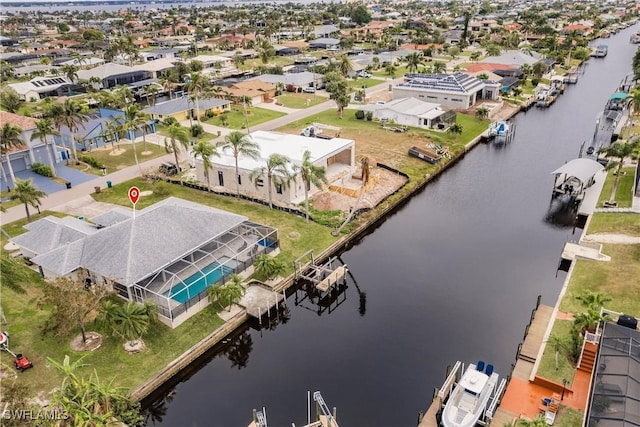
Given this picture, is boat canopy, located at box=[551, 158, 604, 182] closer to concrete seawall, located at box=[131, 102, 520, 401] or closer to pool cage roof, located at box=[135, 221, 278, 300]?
concrete seawall, located at box=[131, 102, 520, 401]

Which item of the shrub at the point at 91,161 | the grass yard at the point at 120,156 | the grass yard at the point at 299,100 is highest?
the grass yard at the point at 299,100

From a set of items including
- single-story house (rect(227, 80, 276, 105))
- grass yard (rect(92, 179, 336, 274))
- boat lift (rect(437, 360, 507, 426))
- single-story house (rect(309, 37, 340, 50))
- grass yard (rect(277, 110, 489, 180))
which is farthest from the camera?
single-story house (rect(309, 37, 340, 50))

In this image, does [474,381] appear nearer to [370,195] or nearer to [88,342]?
[88,342]

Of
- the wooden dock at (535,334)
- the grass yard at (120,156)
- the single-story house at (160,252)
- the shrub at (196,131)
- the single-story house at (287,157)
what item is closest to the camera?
the wooden dock at (535,334)

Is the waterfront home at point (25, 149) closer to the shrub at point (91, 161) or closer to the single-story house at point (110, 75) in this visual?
the shrub at point (91, 161)

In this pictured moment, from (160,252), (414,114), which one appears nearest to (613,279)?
(160,252)

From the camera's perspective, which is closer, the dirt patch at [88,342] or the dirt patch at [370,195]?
the dirt patch at [88,342]

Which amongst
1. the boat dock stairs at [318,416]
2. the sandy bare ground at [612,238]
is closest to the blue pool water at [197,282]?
the boat dock stairs at [318,416]

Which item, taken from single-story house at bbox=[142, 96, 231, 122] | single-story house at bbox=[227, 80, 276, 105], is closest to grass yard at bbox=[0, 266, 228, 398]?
single-story house at bbox=[142, 96, 231, 122]

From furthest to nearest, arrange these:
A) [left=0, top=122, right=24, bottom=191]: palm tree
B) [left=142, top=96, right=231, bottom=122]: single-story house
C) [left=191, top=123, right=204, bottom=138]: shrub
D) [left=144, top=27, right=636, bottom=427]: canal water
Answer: [left=142, top=96, right=231, bottom=122]: single-story house, [left=191, top=123, right=204, bottom=138]: shrub, [left=0, top=122, right=24, bottom=191]: palm tree, [left=144, top=27, right=636, bottom=427]: canal water
